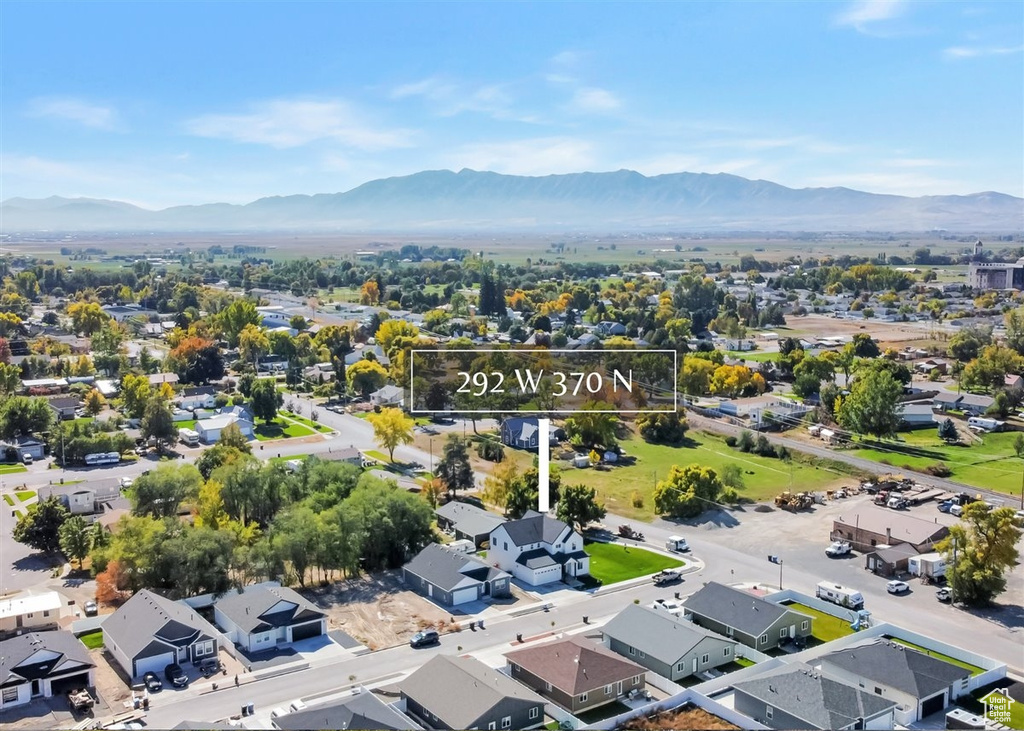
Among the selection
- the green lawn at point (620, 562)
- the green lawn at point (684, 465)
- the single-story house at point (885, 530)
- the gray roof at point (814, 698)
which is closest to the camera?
the gray roof at point (814, 698)

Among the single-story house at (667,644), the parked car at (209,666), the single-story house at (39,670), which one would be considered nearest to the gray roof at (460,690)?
the single-story house at (667,644)

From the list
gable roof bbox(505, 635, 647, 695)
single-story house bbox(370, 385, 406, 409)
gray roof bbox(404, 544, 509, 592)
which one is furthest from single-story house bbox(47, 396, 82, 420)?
gable roof bbox(505, 635, 647, 695)

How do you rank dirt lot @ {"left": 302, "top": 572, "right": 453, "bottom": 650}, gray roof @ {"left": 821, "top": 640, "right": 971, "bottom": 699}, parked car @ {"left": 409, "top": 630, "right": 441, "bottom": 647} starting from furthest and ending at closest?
1. dirt lot @ {"left": 302, "top": 572, "right": 453, "bottom": 650}
2. parked car @ {"left": 409, "top": 630, "right": 441, "bottom": 647}
3. gray roof @ {"left": 821, "top": 640, "right": 971, "bottom": 699}

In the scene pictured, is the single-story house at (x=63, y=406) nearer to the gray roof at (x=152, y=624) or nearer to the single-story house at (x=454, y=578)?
the gray roof at (x=152, y=624)

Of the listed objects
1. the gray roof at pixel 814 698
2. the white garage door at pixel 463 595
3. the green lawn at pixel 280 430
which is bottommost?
the green lawn at pixel 280 430

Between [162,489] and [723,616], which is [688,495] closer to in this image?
[723,616]

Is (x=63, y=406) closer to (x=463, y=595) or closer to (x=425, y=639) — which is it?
(x=463, y=595)

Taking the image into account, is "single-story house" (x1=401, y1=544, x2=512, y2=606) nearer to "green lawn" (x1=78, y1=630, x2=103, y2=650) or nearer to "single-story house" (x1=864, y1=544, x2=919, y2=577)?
"green lawn" (x1=78, y1=630, x2=103, y2=650)

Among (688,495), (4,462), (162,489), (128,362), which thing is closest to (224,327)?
(128,362)
